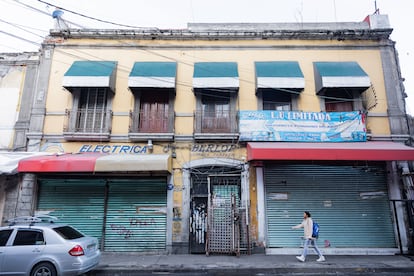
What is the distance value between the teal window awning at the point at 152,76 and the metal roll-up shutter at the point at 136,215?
12.7 ft

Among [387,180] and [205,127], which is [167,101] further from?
[387,180]

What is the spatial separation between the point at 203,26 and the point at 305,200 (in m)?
9.29

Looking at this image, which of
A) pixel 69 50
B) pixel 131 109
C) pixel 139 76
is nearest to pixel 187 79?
pixel 139 76

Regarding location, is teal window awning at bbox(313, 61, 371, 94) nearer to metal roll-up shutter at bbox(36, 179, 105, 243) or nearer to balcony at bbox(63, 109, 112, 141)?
balcony at bbox(63, 109, 112, 141)

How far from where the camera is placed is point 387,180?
10352 millimetres

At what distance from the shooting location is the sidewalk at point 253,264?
25.2ft

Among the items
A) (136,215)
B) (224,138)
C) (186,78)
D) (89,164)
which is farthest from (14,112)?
(224,138)

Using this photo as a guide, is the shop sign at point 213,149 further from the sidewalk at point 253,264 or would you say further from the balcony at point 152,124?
the sidewalk at point 253,264

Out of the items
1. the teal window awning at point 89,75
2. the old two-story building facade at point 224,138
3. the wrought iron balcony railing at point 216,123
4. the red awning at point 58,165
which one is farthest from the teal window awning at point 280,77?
the red awning at point 58,165

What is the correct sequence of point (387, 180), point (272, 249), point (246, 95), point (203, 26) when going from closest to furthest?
point (272, 249) < point (387, 180) < point (246, 95) < point (203, 26)

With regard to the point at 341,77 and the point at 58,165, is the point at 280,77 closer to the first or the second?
the point at 341,77

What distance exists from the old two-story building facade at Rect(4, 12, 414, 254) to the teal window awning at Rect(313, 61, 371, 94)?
58 mm

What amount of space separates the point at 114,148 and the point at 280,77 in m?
7.44

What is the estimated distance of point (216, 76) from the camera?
34.7ft
